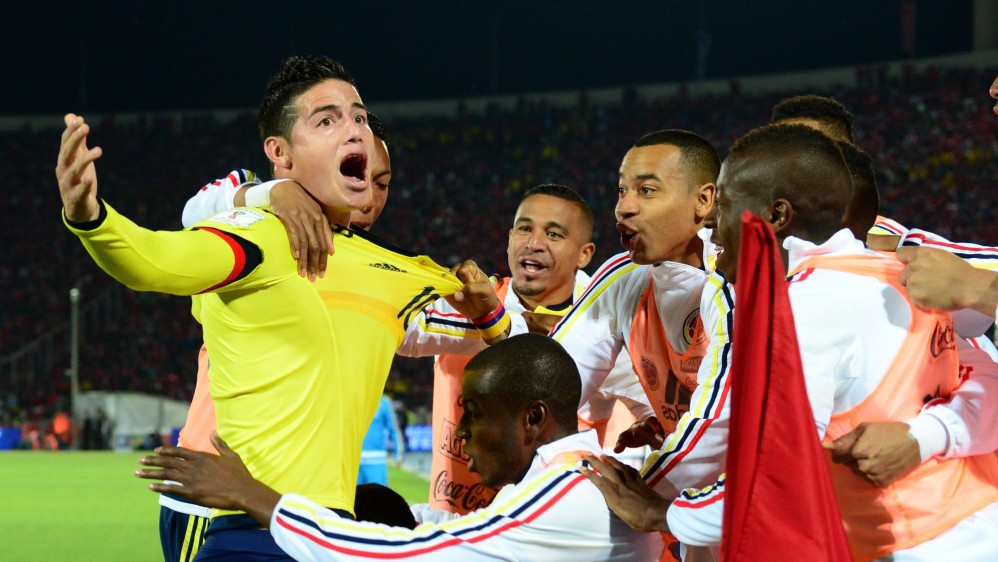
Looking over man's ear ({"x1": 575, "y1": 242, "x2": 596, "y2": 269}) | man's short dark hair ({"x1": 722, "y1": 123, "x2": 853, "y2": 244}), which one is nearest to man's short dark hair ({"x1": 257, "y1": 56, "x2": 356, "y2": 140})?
man's short dark hair ({"x1": 722, "y1": 123, "x2": 853, "y2": 244})

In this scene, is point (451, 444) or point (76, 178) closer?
point (76, 178)

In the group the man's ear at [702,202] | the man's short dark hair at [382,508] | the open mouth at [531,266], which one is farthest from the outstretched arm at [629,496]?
the open mouth at [531,266]

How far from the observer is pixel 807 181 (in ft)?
9.99

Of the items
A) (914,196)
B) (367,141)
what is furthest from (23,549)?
(914,196)

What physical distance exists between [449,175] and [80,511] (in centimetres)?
2472

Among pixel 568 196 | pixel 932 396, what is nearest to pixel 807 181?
pixel 932 396

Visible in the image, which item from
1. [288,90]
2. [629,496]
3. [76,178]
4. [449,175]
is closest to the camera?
[76,178]

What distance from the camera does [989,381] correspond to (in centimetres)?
322

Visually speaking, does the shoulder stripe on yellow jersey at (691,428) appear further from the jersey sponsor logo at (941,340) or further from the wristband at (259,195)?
the wristband at (259,195)

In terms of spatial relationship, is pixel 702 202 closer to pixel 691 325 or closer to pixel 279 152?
pixel 691 325

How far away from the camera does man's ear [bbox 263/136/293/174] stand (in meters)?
3.37

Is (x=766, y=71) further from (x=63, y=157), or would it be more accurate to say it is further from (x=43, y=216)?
(x=63, y=157)

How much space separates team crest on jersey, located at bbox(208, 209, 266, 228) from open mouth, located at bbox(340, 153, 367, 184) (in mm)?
376

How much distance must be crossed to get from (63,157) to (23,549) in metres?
9.33
